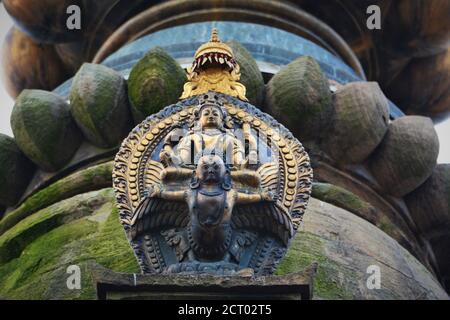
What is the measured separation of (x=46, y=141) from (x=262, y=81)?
168 centimetres

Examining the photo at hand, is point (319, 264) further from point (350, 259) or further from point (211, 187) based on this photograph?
point (211, 187)

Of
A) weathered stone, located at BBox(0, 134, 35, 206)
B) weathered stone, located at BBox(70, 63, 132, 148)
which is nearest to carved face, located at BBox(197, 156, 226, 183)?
weathered stone, located at BBox(70, 63, 132, 148)

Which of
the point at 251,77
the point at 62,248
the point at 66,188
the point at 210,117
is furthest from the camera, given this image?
the point at 251,77

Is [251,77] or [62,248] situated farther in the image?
[251,77]

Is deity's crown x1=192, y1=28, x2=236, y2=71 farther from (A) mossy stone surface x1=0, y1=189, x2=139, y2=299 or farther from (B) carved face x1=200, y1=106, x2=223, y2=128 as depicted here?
(A) mossy stone surface x1=0, y1=189, x2=139, y2=299

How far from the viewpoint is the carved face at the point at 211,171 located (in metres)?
6.67

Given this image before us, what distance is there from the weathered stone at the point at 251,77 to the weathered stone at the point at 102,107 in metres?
0.91

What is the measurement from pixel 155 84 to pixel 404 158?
1.97 m

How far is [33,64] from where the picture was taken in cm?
1320

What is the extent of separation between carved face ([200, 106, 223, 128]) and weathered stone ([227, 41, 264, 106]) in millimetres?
1878

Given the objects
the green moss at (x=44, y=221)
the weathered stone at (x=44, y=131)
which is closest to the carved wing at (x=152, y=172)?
the green moss at (x=44, y=221)

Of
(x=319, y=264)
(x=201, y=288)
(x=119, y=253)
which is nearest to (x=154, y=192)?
(x=201, y=288)

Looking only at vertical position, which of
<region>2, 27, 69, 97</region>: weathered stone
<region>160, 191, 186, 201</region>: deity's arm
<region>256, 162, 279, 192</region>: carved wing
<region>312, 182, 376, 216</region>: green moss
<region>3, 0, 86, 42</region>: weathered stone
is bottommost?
<region>160, 191, 186, 201</region>: deity's arm

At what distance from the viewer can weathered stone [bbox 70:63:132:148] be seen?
9.61 meters
